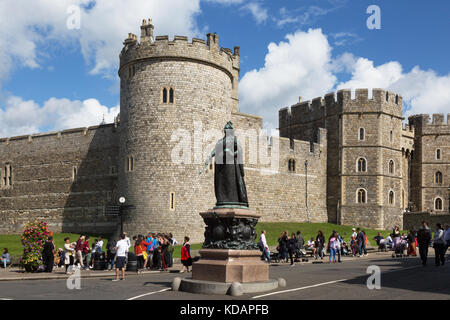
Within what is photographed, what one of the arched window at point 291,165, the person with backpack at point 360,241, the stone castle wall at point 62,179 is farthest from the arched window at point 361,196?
the stone castle wall at point 62,179

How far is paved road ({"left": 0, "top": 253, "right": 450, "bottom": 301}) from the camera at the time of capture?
12.0 meters

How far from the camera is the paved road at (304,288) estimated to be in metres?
12.0

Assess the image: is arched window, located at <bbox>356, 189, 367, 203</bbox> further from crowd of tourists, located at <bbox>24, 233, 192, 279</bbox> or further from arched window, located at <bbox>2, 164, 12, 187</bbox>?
arched window, located at <bbox>2, 164, 12, 187</bbox>

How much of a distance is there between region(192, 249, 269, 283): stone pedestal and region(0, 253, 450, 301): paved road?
66cm

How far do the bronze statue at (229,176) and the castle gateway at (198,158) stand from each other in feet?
54.7

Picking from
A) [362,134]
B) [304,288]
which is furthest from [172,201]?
[362,134]

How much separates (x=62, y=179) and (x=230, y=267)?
1204 inches

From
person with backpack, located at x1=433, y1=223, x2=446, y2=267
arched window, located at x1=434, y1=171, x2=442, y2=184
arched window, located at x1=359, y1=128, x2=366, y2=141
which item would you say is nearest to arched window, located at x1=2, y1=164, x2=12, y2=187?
arched window, located at x1=359, y1=128, x2=366, y2=141

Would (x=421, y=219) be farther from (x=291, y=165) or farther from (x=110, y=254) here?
(x=110, y=254)

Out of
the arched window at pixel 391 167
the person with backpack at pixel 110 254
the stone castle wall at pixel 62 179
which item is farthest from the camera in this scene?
the arched window at pixel 391 167

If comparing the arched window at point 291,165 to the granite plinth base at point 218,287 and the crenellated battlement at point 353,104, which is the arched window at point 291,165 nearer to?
the crenellated battlement at point 353,104

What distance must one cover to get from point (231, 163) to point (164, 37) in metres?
19.0

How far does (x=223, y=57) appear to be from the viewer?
33062 mm
